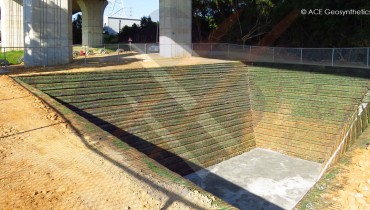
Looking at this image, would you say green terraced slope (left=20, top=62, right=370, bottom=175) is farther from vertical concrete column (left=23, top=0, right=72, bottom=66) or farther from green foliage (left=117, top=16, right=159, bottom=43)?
green foliage (left=117, top=16, right=159, bottom=43)

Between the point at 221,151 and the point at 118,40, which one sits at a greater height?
the point at 118,40

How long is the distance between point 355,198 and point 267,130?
10367 mm

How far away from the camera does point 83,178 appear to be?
6.75 m

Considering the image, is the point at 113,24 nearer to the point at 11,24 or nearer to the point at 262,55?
the point at 11,24

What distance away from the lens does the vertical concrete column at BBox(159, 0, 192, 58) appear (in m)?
26.5

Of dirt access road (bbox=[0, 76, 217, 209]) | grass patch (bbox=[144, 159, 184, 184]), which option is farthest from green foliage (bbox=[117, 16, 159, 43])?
grass patch (bbox=[144, 159, 184, 184])

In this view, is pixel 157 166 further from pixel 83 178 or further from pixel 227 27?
pixel 227 27

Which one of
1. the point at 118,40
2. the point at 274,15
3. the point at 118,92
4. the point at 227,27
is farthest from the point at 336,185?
the point at 118,40

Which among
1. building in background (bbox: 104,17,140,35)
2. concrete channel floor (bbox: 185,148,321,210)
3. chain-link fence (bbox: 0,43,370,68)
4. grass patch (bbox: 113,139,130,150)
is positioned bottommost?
concrete channel floor (bbox: 185,148,321,210)

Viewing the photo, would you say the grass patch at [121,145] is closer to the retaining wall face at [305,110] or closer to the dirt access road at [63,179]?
the dirt access road at [63,179]

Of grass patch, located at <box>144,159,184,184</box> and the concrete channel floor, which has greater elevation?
grass patch, located at <box>144,159,184,184</box>

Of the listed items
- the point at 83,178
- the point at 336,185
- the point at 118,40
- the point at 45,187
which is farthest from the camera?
the point at 118,40

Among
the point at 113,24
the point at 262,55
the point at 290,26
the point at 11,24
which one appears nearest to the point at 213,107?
the point at 262,55

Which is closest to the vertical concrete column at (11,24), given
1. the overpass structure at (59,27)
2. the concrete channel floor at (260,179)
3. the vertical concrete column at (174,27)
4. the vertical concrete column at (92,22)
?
the overpass structure at (59,27)
